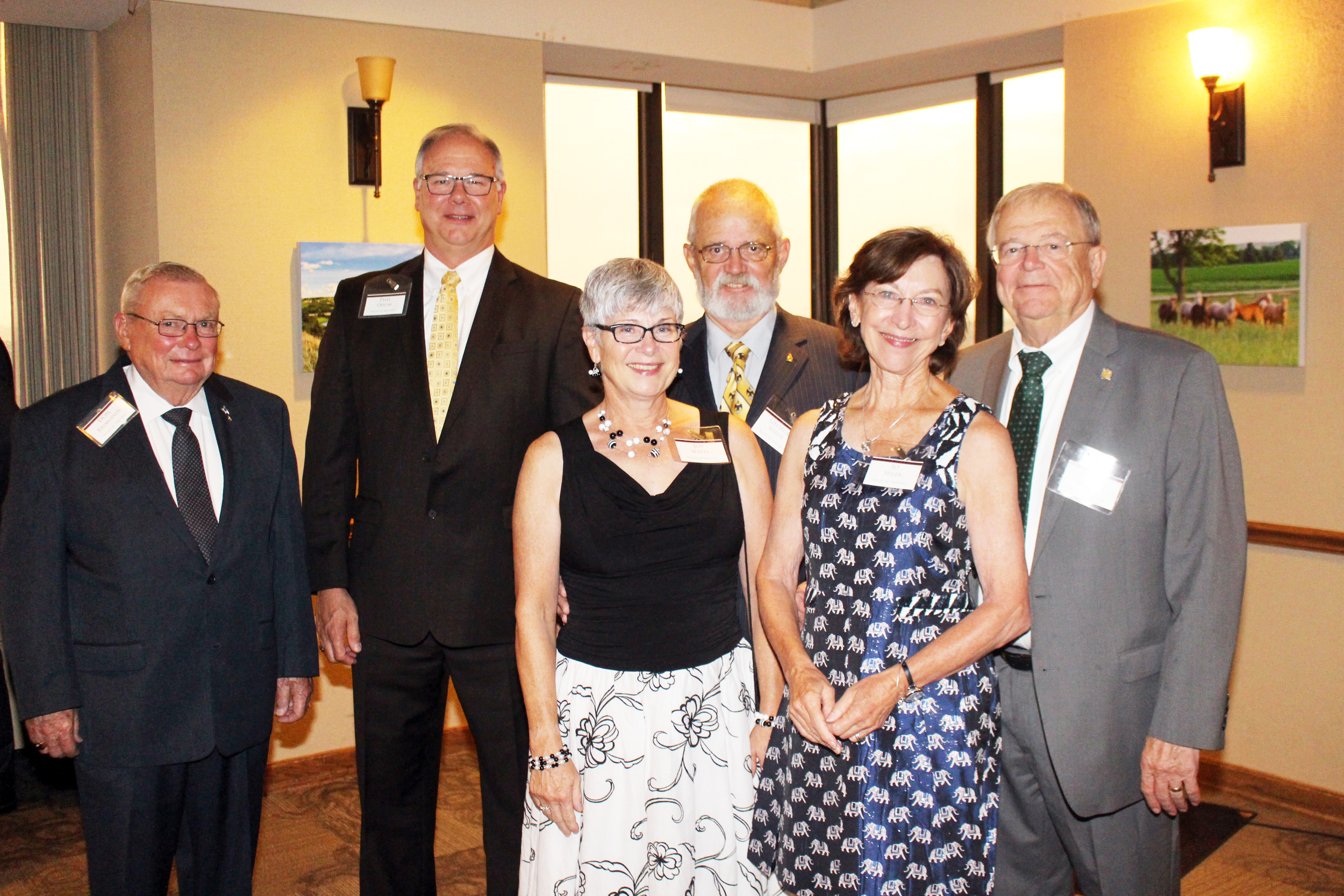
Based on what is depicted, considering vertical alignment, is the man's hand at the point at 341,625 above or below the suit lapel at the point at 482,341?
below

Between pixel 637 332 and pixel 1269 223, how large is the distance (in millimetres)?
3031

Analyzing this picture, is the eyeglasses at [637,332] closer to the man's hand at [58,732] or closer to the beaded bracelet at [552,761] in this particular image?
the beaded bracelet at [552,761]

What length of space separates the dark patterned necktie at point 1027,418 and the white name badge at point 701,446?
0.61 metres

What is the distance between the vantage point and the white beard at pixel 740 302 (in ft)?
9.52

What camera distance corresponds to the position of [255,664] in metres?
2.70

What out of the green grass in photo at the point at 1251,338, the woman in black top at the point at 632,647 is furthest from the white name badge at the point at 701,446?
the green grass in photo at the point at 1251,338

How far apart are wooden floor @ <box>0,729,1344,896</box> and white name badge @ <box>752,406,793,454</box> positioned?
191cm

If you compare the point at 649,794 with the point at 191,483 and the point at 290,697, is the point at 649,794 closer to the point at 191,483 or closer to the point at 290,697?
the point at 290,697

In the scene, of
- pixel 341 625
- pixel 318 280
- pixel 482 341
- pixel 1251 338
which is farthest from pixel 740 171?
pixel 341 625

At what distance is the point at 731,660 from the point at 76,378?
147 inches

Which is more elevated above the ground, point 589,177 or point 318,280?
point 589,177

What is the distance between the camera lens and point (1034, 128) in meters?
5.47

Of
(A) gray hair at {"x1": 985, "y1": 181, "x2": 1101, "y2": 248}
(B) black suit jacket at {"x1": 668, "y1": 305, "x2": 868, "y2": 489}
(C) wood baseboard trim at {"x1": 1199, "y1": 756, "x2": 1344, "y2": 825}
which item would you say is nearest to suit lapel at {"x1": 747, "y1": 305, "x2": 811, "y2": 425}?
(B) black suit jacket at {"x1": 668, "y1": 305, "x2": 868, "y2": 489}

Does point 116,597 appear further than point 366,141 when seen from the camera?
No
